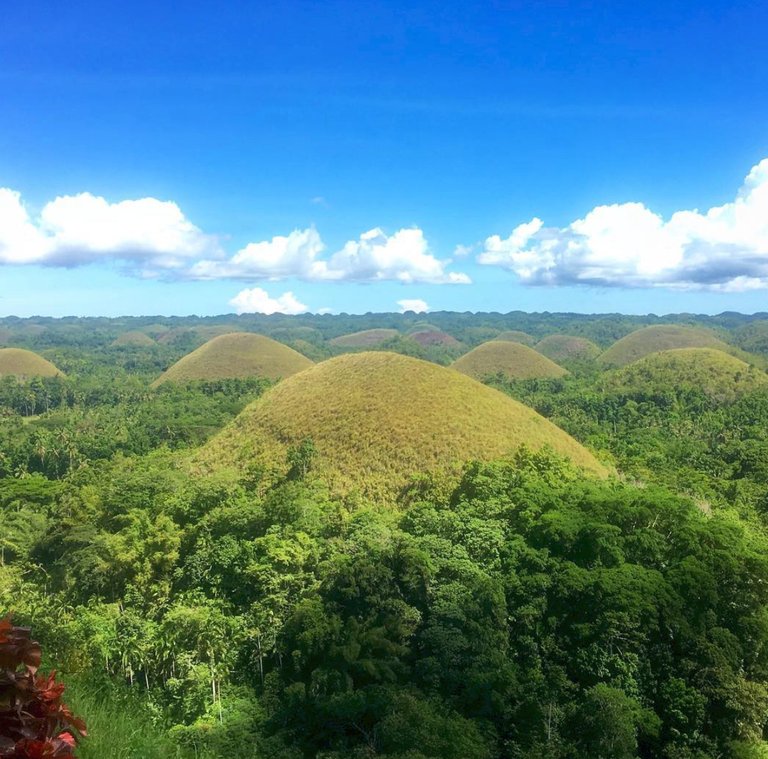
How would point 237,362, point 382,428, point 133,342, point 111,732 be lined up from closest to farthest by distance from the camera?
point 111,732
point 382,428
point 237,362
point 133,342

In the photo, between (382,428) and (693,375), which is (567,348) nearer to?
(693,375)

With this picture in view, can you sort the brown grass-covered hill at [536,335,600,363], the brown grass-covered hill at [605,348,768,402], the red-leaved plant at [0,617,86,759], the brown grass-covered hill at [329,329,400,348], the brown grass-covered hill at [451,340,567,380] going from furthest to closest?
the brown grass-covered hill at [329,329,400,348] → the brown grass-covered hill at [536,335,600,363] → the brown grass-covered hill at [451,340,567,380] → the brown grass-covered hill at [605,348,768,402] → the red-leaved plant at [0,617,86,759]

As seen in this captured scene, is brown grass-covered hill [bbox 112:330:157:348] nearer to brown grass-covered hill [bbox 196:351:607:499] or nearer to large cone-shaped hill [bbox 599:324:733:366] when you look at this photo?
large cone-shaped hill [bbox 599:324:733:366]

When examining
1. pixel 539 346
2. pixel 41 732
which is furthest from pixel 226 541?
pixel 539 346

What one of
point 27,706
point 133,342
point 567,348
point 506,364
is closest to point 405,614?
point 27,706

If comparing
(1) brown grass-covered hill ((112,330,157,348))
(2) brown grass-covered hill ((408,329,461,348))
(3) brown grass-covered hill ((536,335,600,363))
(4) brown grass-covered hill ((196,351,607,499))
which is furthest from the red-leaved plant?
(1) brown grass-covered hill ((112,330,157,348))

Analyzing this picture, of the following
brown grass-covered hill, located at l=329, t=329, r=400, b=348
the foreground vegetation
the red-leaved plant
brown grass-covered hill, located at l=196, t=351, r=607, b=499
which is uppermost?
brown grass-covered hill, located at l=329, t=329, r=400, b=348

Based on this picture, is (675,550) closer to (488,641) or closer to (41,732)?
(488,641)
